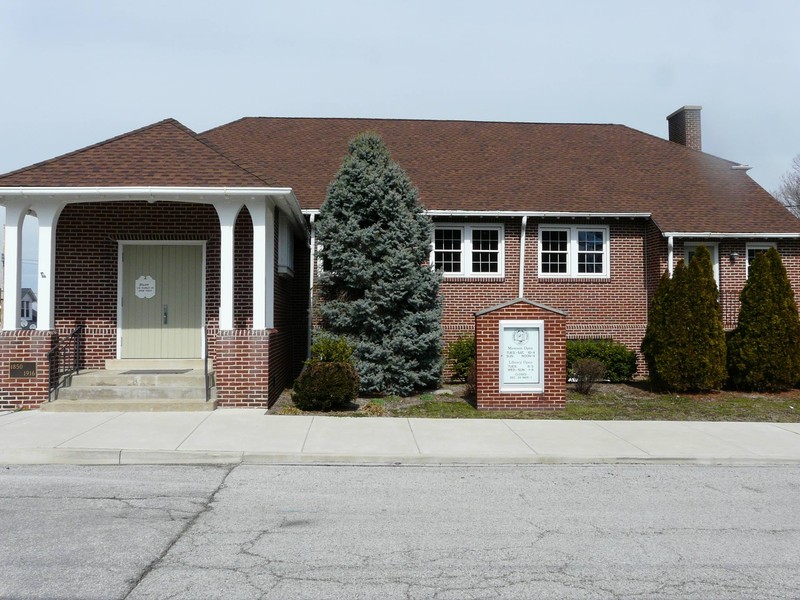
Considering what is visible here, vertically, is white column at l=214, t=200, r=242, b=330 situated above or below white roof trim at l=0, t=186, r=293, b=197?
below

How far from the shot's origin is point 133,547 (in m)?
5.61

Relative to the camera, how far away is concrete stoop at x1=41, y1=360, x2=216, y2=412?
12.1 meters

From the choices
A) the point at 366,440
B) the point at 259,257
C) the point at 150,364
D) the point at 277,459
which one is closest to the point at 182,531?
the point at 277,459

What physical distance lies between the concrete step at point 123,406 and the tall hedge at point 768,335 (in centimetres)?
1087

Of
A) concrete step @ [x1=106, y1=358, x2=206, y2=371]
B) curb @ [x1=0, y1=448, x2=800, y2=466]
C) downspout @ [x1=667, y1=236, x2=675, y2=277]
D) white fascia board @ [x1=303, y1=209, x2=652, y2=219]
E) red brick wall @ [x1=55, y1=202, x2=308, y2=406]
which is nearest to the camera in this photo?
curb @ [x1=0, y1=448, x2=800, y2=466]

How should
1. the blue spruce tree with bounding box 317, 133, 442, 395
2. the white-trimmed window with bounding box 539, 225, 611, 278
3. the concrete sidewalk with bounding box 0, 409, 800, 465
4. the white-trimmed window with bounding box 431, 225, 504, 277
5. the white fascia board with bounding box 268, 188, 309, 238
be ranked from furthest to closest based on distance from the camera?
the white-trimmed window with bounding box 539, 225, 611, 278 → the white-trimmed window with bounding box 431, 225, 504, 277 → the blue spruce tree with bounding box 317, 133, 442, 395 → the white fascia board with bounding box 268, 188, 309, 238 → the concrete sidewalk with bounding box 0, 409, 800, 465

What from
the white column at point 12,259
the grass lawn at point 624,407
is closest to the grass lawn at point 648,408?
the grass lawn at point 624,407

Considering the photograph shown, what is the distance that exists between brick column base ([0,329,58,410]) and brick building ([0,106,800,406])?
0.09 feet

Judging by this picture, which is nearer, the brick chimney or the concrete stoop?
the concrete stoop

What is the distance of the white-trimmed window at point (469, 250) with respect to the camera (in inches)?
712

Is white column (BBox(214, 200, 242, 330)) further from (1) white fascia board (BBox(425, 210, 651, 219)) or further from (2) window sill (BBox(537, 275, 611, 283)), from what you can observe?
(2) window sill (BBox(537, 275, 611, 283))

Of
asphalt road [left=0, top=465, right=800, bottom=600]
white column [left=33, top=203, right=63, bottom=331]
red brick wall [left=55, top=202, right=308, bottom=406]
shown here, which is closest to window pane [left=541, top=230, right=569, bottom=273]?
red brick wall [left=55, top=202, right=308, bottom=406]

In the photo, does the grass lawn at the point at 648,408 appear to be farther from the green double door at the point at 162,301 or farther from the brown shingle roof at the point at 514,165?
the brown shingle roof at the point at 514,165

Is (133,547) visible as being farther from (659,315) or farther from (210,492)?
(659,315)
